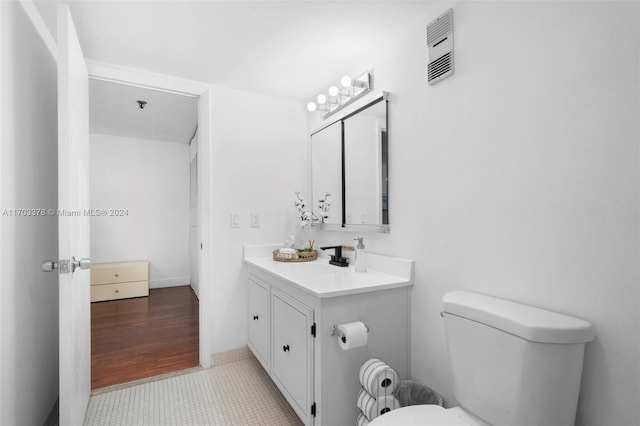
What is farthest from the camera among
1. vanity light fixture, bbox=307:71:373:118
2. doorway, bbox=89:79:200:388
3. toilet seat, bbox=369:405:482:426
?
doorway, bbox=89:79:200:388

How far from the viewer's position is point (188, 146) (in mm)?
4855

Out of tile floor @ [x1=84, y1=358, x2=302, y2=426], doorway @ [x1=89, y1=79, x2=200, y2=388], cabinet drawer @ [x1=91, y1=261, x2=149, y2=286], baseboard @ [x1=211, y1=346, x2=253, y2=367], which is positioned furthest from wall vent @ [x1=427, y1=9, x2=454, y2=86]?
cabinet drawer @ [x1=91, y1=261, x2=149, y2=286]

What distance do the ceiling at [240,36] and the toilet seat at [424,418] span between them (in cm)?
176

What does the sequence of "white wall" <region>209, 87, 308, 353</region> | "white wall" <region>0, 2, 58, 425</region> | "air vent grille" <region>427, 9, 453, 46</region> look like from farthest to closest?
"white wall" <region>209, 87, 308, 353</region> < "air vent grille" <region>427, 9, 453, 46</region> < "white wall" <region>0, 2, 58, 425</region>

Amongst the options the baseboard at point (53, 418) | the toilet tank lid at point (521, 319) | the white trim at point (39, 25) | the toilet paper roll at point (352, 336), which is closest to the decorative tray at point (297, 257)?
the toilet paper roll at point (352, 336)

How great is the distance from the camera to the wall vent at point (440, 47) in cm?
140

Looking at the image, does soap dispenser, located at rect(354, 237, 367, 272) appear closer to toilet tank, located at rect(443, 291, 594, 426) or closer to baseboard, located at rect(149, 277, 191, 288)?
toilet tank, located at rect(443, 291, 594, 426)

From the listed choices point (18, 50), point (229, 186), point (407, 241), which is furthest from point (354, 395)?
point (18, 50)

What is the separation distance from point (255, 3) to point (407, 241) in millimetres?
1415

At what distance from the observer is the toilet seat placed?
3.28 feet

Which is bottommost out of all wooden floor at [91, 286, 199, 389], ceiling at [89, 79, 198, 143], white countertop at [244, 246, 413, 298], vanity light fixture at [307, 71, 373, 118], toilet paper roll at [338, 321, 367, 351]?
wooden floor at [91, 286, 199, 389]

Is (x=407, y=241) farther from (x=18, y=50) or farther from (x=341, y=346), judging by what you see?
(x=18, y=50)

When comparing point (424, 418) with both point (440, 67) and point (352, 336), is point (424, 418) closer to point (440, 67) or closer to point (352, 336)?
point (352, 336)

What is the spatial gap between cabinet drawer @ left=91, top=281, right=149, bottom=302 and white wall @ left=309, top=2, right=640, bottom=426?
3913 mm
